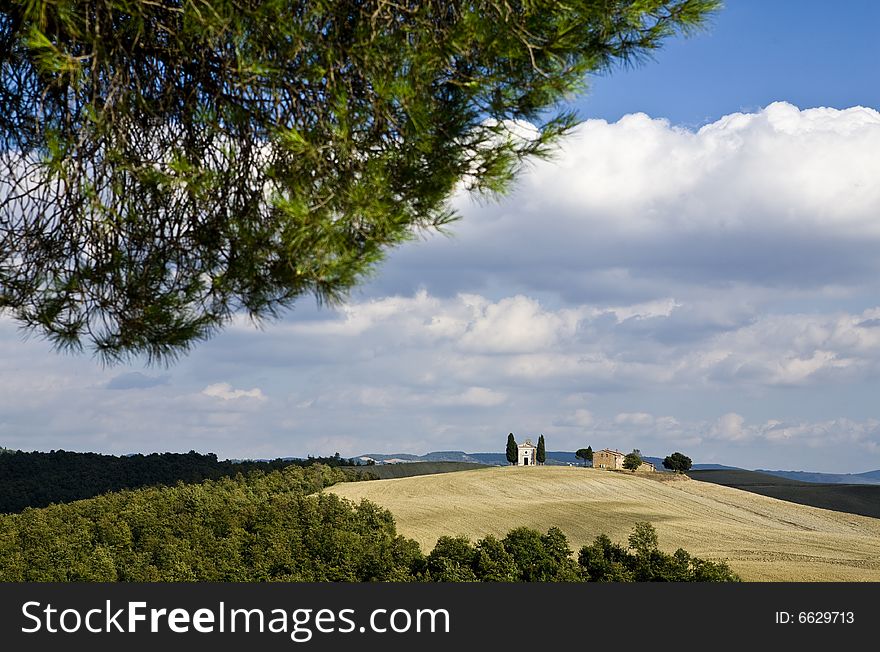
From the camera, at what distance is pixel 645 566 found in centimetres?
1025

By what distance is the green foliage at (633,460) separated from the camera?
28.6m

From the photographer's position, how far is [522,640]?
6.42 meters

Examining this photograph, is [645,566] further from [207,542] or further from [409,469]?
[409,469]

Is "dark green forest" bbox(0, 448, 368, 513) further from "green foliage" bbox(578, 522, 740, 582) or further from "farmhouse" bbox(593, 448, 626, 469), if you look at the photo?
"green foliage" bbox(578, 522, 740, 582)

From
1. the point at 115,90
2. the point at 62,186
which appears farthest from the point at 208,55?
the point at 62,186

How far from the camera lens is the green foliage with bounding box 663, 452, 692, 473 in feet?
90.9

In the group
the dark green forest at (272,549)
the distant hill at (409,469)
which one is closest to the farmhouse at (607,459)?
the distant hill at (409,469)

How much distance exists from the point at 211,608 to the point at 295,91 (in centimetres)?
377

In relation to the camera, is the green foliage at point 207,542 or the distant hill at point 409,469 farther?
the distant hill at point 409,469

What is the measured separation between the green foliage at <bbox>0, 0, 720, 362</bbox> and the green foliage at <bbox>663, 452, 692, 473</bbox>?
931 inches

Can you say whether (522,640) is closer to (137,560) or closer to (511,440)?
(137,560)

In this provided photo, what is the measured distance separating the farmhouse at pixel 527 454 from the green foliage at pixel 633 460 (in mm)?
3980

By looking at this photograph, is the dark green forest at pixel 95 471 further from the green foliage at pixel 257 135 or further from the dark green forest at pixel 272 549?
the green foliage at pixel 257 135

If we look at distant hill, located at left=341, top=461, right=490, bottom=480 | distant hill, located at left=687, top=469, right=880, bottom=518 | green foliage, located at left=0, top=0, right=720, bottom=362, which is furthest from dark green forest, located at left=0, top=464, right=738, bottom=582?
distant hill, located at left=687, top=469, right=880, bottom=518
